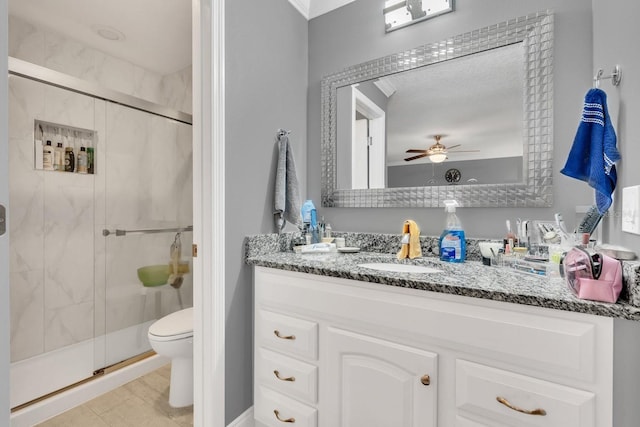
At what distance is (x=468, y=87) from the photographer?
1.43m

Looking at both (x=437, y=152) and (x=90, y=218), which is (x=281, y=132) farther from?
(x=90, y=218)

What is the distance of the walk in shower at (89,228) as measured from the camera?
6.43 ft

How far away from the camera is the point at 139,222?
2.45 metres

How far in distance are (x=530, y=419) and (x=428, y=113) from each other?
130 centimetres

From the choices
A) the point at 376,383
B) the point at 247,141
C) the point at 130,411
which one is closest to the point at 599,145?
the point at 376,383

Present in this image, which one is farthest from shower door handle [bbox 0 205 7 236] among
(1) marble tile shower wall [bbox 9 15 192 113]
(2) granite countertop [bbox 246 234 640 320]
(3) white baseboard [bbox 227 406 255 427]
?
(1) marble tile shower wall [bbox 9 15 192 113]

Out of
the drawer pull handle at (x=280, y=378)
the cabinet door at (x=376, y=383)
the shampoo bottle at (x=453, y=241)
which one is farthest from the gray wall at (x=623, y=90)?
the drawer pull handle at (x=280, y=378)

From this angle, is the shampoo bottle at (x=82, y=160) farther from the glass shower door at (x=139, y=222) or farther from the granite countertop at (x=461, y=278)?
the granite countertop at (x=461, y=278)

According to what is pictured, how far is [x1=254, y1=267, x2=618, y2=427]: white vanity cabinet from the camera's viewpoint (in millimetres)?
750

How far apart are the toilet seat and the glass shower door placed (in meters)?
0.65

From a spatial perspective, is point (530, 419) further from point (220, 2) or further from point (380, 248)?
point (220, 2)

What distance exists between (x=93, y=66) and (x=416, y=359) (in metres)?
3.12

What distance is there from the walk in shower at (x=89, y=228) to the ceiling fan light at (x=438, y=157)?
2.12 meters

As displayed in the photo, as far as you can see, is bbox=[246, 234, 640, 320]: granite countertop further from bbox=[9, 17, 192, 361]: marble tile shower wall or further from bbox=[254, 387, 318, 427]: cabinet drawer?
bbox=[9, 17, 192, 361]: marble tile shower wall
